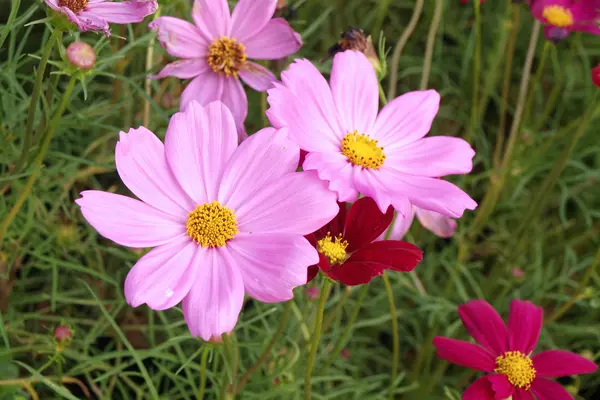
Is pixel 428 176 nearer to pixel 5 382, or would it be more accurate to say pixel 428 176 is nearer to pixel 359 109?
pixel 359 109

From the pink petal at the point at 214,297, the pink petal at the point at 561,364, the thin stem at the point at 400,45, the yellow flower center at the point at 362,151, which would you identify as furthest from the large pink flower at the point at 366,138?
the thin stem at the point at 400,45

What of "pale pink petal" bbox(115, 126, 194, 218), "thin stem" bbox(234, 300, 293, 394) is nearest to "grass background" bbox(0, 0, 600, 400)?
"thin stem" bbox(234, 300, 293, 394)

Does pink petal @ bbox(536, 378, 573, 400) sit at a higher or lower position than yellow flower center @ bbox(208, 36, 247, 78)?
lower

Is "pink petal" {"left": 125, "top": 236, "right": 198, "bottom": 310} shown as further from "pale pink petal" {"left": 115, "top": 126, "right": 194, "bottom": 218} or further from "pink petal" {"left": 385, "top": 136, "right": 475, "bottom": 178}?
"pink petal" {"left": 385, "top": 136, "right": 475, "bottom": 178}

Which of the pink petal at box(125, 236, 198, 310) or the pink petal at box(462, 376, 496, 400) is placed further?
the pink petal at box(462, 376, 496, 400)

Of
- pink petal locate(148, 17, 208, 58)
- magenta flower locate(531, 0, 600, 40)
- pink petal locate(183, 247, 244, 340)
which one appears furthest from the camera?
magenta flower locate(531, 0, 600, 40)

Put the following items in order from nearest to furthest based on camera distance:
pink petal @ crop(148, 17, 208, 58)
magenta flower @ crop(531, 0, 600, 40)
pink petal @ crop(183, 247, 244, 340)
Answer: pink petal @ crop(183, 247, 244, 340) < pink petal @ crop(148, 17, 208, 58) < magenta flower @ crop(531, 0, 600, 40)

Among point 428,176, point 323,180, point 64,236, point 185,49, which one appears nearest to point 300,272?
point 323,180
